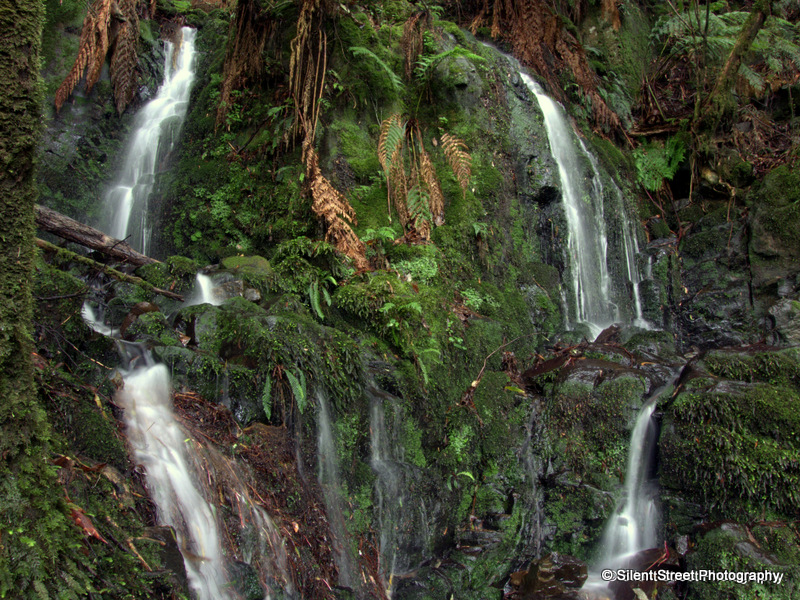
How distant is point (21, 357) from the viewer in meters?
2.46

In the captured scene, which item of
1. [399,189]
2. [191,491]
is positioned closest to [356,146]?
[399,189]

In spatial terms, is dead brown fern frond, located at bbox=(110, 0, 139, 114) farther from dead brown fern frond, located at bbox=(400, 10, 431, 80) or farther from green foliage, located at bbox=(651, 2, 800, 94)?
green foliage, located at bbox=(651, 2, 800, 94)

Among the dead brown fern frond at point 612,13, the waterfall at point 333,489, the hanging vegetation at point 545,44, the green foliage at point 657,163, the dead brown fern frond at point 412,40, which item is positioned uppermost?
the dead brown fern frond at point 612,13

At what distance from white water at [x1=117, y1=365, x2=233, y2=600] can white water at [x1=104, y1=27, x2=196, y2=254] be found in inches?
174

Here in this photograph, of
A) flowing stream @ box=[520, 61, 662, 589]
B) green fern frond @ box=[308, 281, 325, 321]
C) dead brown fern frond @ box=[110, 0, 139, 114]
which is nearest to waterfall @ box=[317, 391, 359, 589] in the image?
green fern frond @ box=[308, 281, 325, 321]

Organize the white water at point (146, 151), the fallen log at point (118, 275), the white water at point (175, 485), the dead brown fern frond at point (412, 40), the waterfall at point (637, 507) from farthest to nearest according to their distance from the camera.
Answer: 1. the dead brown fern frond at point (412, 40)
2. the white water at point (146, 151)
3. the waterfall at point (637, 507)
4. the fallen log at point (118, 275)
5. the white water at point (175, 485)

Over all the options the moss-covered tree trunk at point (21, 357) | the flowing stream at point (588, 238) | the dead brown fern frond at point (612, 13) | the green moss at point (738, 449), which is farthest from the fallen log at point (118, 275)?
the dead brown fern frond at point (612, 13)

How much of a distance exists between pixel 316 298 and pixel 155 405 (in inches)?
98.7

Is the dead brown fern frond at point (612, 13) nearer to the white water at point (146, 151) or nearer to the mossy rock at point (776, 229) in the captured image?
the mossy rock at point (776, 229)

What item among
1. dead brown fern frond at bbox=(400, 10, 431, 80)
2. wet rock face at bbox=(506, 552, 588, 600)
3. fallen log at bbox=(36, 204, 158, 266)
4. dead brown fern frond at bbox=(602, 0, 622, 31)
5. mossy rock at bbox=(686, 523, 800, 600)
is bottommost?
wet rock face at bbox=(506, 552, 588, 600)

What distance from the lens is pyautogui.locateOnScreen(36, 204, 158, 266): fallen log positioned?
6289 mm

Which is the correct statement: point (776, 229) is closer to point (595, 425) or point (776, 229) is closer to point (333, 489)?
point (595, 425)

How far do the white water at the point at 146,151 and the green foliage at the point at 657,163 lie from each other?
9.77 metres

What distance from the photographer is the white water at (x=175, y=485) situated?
11.6 feet
